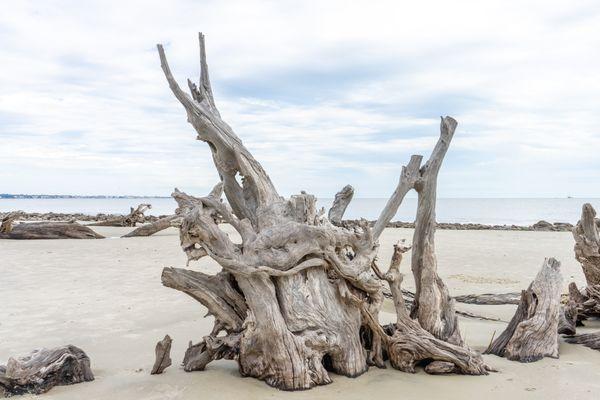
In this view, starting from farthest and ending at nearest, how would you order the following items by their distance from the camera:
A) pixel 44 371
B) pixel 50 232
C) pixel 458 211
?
pixel 458 211, pixel 50 232, pixel 44 371

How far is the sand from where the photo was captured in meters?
4.61

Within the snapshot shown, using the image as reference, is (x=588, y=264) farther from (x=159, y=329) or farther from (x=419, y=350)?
(x=159, y=329)

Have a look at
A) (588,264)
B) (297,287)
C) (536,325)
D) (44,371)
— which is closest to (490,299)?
(588,264)

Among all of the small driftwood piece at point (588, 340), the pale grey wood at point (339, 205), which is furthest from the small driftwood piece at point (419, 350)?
the small driftwood piece at point (588, 340)

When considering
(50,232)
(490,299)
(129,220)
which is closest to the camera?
(490,299)

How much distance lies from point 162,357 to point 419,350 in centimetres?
241

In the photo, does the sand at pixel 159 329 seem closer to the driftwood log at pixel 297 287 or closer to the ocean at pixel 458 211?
the driftwood log at pixel 297 287

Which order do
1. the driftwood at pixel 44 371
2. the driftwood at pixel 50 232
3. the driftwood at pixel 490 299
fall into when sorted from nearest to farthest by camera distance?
the driftwood at pixel 44 371
the driftwood at pixel 490 299
the driftwood at pixel 50 232

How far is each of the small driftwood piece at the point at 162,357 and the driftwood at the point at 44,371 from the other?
60 cm

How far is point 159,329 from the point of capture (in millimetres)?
7047

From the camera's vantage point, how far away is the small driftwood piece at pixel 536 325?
550 cm

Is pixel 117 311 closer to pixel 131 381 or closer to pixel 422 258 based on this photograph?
pixel 131 381

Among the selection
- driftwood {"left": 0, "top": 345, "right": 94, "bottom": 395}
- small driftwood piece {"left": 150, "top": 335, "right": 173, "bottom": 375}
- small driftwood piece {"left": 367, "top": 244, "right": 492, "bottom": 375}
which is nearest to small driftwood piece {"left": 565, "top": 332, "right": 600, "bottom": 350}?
small driftwood piece {"left": 367, "top": 244, "right": 492, "bottom": 375}

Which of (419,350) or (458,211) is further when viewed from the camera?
(458,211)
